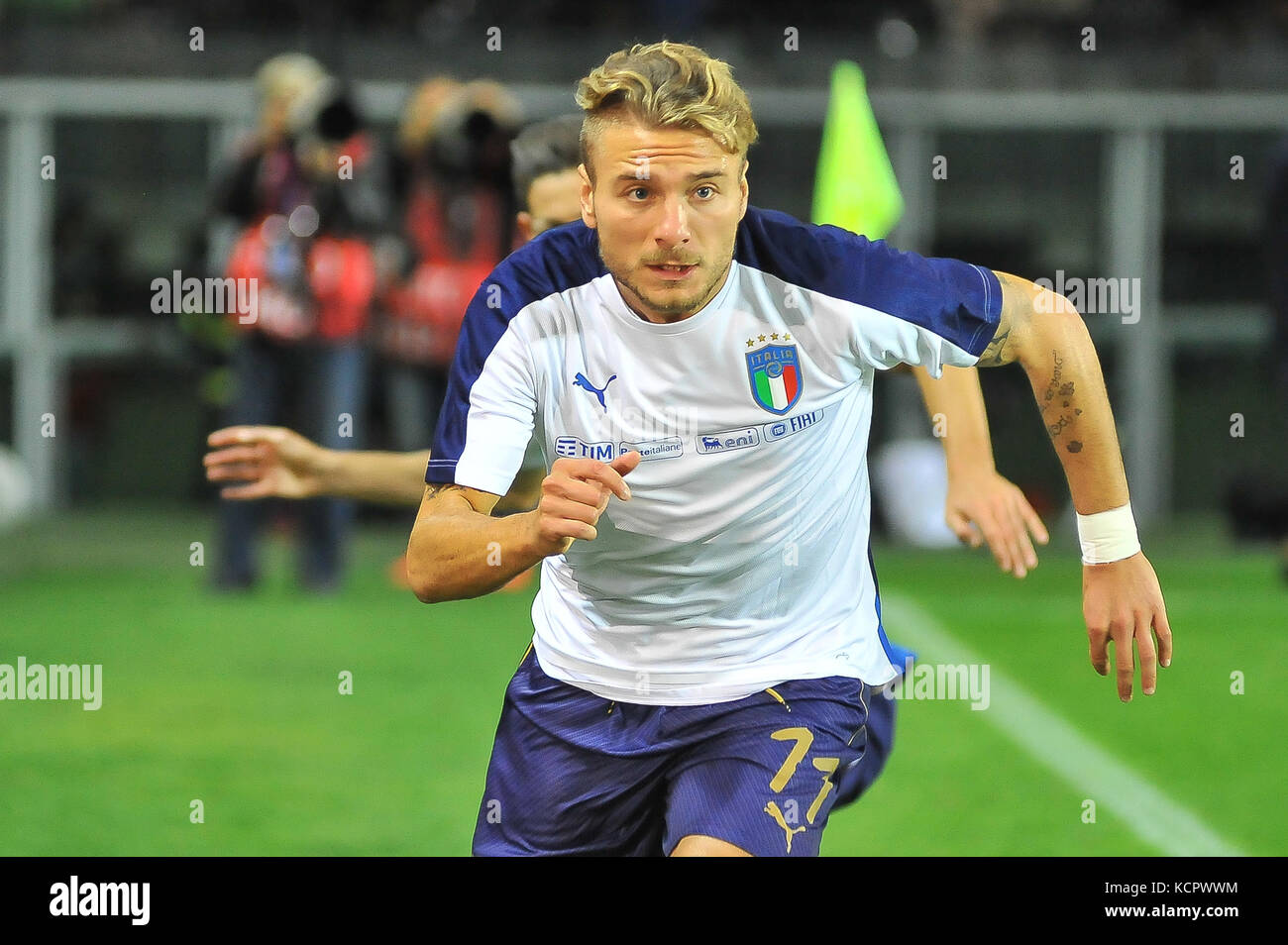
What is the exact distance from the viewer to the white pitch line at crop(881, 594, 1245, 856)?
5.52 meters

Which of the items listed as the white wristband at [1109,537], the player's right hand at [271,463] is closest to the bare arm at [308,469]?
the player's right hand at [271,463]

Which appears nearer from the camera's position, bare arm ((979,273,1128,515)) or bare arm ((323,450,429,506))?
A: bare arm ((979,273,1128,515))

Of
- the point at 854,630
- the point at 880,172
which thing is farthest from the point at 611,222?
the point at 880,172

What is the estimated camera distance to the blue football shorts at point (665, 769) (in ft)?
11.5

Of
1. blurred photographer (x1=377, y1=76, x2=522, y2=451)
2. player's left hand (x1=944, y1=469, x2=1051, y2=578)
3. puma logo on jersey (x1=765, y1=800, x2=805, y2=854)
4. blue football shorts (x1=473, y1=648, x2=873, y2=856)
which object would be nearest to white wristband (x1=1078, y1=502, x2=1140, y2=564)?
player's left hand (x1=944, y1=469, x2=1051, y2=578)

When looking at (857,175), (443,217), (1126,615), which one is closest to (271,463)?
(1126,615)

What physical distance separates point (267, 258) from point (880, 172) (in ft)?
11.6

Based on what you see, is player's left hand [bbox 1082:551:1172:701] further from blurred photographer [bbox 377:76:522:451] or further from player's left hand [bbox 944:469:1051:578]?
blurred photographer [bbox 377:76:522:451]

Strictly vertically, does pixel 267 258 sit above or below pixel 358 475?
above

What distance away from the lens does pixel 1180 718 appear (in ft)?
23.6

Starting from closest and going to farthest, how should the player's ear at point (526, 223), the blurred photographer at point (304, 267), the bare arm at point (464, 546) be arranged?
1. the bare arm at point (464, 546)
2. the player's ear at point (526, 223)
3. the blurred photographer at point (304, 267)

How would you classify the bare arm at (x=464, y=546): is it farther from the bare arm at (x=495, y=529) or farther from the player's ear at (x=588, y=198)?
the player's ear at (x=588, y=198)

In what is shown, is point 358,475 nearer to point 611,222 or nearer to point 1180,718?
point 611,222

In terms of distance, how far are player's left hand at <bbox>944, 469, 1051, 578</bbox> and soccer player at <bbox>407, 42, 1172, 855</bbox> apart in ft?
0.97
